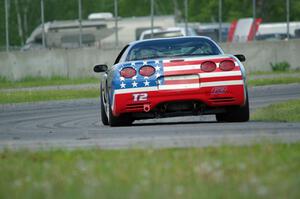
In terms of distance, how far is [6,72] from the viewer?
115ft

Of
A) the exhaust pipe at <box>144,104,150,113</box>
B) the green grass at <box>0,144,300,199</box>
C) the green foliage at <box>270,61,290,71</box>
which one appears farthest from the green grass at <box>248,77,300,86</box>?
the green grass at <box>0,144,300,199</box>

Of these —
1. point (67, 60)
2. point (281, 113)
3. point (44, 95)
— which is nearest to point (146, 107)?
point (281, 113)

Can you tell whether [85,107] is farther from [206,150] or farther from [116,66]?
[206,150]

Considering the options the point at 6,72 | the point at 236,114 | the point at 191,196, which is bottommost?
the point at 6,72

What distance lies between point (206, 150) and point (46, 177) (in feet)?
6.10

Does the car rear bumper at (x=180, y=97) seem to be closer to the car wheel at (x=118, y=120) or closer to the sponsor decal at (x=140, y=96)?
the sponsor decal at (x=140, y=96)

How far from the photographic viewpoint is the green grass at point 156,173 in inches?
274

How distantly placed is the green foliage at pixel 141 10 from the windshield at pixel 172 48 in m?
28.7

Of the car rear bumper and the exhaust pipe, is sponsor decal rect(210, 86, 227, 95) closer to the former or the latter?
the car rear bumper

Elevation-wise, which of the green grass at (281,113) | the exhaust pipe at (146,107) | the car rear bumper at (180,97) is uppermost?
the car rear bumper at (180,97)

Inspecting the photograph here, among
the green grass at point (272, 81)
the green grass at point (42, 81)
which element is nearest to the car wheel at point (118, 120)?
the green grass at point (272, 81)

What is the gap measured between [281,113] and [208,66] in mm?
3605

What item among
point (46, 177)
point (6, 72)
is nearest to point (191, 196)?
point (46, 177)

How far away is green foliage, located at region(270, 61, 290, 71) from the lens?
37.0 m
